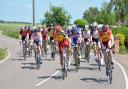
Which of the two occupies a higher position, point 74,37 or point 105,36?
point 74,37

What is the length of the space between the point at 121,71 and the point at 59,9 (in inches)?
1480

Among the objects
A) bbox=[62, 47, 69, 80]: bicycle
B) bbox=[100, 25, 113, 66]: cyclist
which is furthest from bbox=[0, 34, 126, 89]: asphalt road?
bbox=[100, 25, 113, 66]: cyclist

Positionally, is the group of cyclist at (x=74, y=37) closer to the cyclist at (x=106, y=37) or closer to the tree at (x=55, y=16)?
the cyclist at (x=106, y=37)

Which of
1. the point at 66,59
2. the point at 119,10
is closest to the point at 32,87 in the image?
the point at 66,59

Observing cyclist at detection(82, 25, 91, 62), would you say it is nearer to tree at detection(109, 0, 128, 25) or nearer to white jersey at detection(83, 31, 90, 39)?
white jersey at detection(83, 31, 90, 39)

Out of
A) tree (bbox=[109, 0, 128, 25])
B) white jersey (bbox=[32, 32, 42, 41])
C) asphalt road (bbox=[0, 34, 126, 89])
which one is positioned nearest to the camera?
asphalt road (bbox=[0, 34, 126, 89])

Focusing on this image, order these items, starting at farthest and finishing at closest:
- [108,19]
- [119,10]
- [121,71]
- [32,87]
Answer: [119,10] < [108,19] < [121,71] < [32,87]

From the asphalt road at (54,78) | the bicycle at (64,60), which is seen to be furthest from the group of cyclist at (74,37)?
the asphalt road at (54,78)

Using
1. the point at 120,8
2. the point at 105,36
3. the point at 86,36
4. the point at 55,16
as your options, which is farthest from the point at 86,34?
the point at 120,8

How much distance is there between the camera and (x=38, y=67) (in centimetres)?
2303

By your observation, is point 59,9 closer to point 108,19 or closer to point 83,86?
point 108,19

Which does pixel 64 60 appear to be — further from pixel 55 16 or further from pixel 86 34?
pixel 55 16

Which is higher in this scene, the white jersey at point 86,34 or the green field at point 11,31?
the green field at point 11,31

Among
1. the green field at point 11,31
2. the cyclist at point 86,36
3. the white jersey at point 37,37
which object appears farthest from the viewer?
the green field at point 11,31
